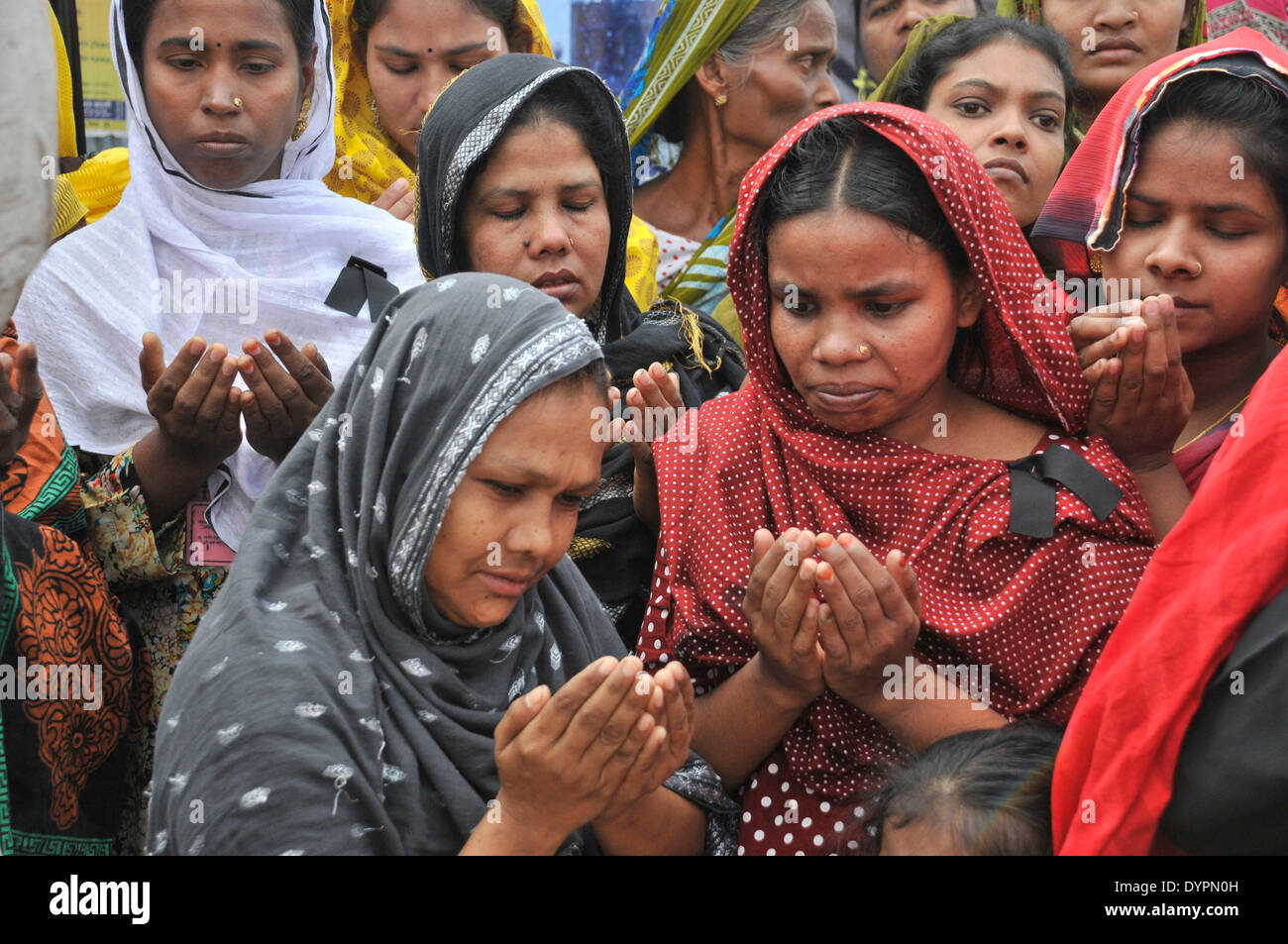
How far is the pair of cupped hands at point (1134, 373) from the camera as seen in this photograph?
2.48m

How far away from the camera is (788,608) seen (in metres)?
2.29

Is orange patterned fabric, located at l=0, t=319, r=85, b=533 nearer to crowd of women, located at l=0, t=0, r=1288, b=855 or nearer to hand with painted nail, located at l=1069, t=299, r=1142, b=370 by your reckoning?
crowd of women, located at l=0, t=0, r=1288, b=855

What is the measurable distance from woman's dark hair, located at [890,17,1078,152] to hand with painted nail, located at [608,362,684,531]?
1498 millimetres

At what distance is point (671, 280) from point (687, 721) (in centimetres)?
247

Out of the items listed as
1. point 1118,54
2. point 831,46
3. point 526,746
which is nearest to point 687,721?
point 526,746

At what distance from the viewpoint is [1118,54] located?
158 inches

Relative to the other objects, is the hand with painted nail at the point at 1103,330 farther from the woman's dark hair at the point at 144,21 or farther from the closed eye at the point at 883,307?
the woman's dark hair at the point at 144,21

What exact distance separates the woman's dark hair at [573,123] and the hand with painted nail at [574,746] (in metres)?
1.57

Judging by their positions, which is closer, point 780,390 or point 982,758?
point 982,758

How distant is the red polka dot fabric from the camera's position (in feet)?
7.90

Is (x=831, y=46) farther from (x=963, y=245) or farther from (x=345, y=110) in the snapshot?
(x=963, y=245)

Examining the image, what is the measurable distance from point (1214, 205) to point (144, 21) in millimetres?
2662

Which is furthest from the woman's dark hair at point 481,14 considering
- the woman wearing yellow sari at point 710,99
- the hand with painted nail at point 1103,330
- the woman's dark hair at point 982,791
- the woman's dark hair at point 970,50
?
the woman's dark hair at point 982,791

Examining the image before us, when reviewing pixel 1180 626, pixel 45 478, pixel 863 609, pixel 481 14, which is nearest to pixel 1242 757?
pixel 1180 626
